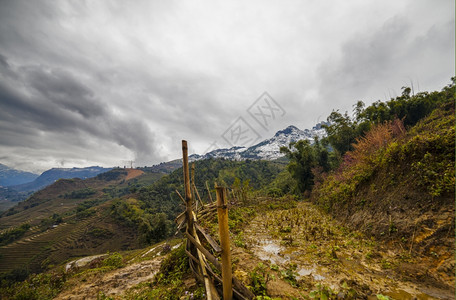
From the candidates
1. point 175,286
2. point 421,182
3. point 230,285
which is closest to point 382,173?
point 421,182

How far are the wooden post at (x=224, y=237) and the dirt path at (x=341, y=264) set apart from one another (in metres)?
→ 1.46

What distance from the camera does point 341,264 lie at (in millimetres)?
3793

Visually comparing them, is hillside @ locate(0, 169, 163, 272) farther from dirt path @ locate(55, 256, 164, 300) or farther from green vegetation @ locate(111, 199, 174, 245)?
dirt path @ locate(55, 256, 164, 300)

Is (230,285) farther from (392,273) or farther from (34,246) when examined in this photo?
(34,246)

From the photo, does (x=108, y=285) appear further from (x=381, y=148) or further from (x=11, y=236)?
(x=11, y=236)

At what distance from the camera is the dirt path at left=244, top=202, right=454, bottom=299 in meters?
2.89

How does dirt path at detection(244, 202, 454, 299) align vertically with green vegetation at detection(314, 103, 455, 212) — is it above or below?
below

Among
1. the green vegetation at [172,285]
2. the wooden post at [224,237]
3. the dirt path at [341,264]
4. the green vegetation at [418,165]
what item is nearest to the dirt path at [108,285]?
the green vegetation at [172,285]

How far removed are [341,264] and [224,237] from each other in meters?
3.17

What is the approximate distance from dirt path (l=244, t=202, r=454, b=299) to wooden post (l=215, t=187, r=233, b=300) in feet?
4.78

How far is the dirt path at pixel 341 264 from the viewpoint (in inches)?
114

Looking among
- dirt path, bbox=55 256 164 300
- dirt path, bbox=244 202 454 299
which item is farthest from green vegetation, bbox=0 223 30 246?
dirt path, bbox=244 202 454 299

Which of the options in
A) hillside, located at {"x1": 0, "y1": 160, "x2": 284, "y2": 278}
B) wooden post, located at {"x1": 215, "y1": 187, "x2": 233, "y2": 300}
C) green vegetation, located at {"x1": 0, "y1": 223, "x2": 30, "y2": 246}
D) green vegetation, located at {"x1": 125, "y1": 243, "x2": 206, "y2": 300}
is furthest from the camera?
green vegetation, located at {"x1": 0, "y1": 223, "x2": 30, "y2": 246}

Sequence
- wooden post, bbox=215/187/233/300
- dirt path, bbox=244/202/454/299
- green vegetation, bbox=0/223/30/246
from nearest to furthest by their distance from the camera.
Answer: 1. wooden post, bbox=215/187/233/300
2. dirt path, bbox=244/202/454/299
3. green vegetation, bbox=0/223/30/246
